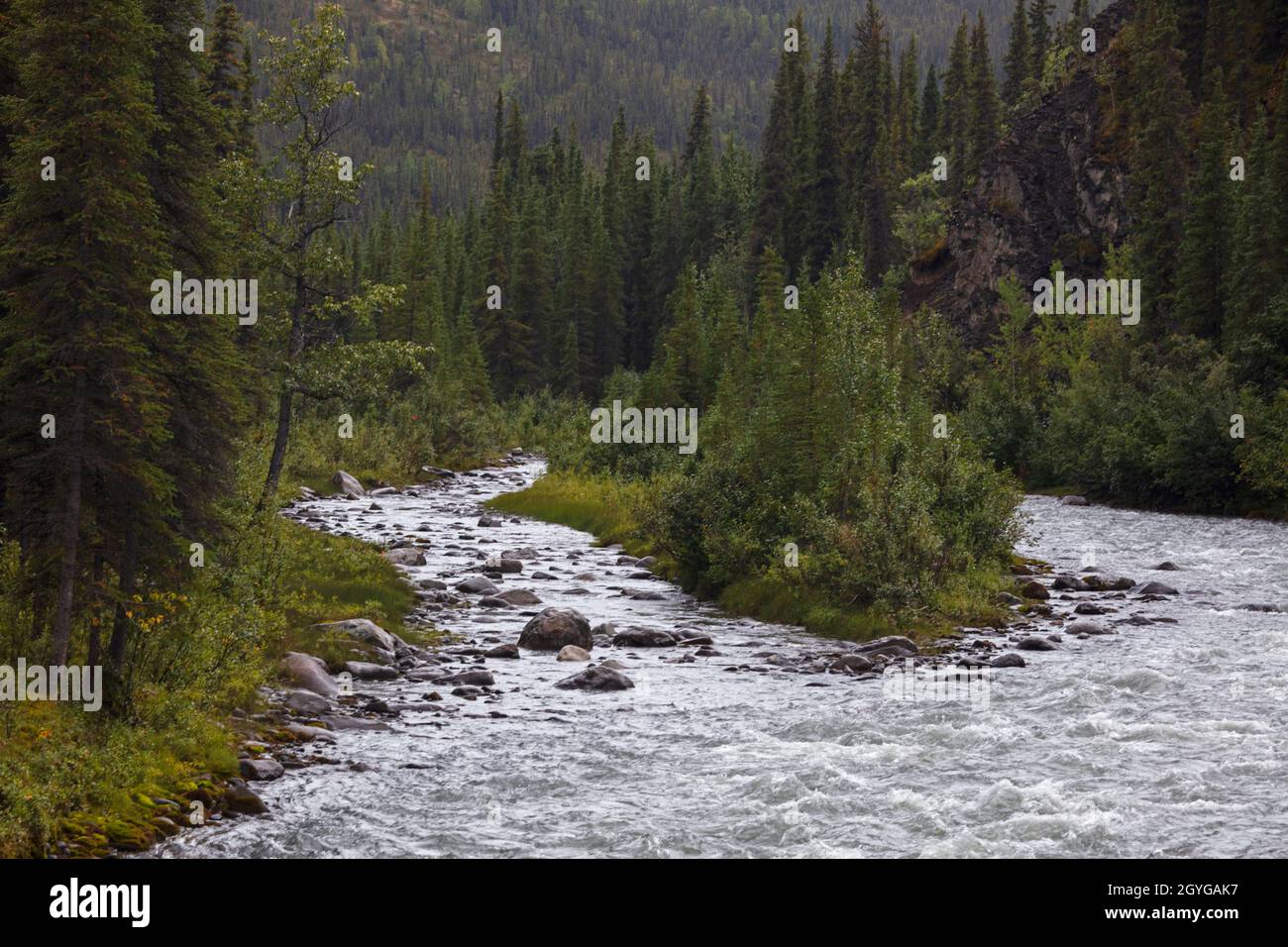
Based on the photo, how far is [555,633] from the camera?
97.4ft

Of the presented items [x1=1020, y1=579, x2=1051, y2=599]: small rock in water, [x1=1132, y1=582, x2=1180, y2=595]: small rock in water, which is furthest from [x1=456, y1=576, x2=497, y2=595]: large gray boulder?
[x1=1132, y1=582, x2=1180, y2=595]: small rock in water

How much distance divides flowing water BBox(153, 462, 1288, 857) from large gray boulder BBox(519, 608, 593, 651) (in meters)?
0.69

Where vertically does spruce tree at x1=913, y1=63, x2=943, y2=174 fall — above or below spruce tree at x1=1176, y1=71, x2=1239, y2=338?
above

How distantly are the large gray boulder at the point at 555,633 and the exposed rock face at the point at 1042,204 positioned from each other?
77.0m

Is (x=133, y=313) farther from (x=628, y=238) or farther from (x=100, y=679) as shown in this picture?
(x=628, y=238)

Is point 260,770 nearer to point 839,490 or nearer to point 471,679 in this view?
point 471,679

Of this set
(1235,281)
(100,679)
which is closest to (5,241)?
(100,679)

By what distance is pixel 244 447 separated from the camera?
33.0 meters

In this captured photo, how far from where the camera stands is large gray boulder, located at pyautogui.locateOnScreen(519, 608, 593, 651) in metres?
29.6

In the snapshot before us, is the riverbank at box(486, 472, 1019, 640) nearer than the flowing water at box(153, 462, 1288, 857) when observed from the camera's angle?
No

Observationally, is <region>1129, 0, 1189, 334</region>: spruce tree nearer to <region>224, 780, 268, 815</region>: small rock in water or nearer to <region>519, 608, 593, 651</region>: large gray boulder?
<region>519, 608, 593, 651</region>: large gray boulder

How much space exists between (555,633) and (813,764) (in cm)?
1123
